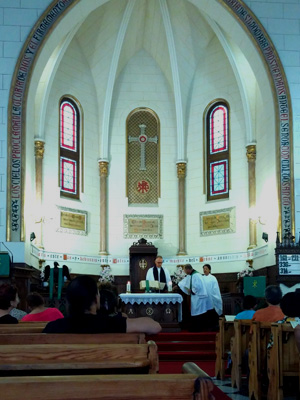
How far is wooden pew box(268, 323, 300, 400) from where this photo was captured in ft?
18.9

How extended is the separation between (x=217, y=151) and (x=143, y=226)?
3.28 m

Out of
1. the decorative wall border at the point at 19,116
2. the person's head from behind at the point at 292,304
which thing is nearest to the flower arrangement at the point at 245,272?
the decorative wall border at the point at 19,116

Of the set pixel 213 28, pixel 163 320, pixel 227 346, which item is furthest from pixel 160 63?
pixel 227 346

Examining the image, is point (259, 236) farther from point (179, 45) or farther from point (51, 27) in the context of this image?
point (51, 27)

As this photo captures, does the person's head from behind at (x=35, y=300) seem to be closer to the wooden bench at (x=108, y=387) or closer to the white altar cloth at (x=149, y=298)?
the wooden bench at (x=108, y=387)

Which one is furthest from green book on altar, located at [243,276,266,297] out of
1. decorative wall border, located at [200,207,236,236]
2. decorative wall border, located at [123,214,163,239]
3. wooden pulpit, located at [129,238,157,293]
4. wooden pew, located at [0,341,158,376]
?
wooden pew, located at [0,341,158,376]

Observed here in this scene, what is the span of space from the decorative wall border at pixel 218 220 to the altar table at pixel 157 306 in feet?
19.4

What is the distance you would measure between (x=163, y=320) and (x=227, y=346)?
16.2ft

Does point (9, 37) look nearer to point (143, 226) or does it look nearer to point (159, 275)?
point (159, 275)

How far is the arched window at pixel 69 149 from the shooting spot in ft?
63.8

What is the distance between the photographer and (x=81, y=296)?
12.4 ft

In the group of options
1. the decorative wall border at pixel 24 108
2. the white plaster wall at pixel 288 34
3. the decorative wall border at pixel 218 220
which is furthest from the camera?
the decorative wall border at pixel 218 220

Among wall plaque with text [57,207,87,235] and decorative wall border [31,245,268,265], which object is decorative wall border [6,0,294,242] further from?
wall plaque with text [57,207,87,235]

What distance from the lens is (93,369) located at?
9.38 feet
